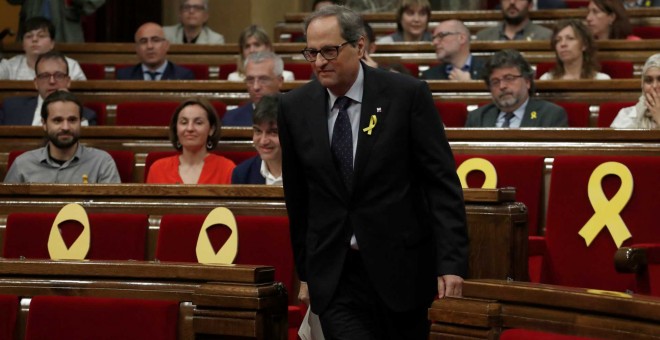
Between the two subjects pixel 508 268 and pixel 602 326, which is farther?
pixel 508 268

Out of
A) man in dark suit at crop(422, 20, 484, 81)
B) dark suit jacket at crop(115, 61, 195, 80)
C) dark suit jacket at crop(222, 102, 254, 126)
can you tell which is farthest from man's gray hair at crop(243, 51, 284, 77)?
Answer: dark suit jacket at crop(115, 61, 195, 80)

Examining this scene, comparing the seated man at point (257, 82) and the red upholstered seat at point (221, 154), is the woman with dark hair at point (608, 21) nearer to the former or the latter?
the seated man at point (257, 82)

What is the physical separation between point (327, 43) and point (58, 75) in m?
2.72

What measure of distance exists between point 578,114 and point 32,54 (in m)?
2.55

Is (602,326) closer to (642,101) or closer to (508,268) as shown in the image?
(508,268)

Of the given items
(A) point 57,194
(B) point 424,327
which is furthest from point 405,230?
(A) point 57,194

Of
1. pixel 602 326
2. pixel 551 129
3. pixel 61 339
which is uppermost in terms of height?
pixel 551 129

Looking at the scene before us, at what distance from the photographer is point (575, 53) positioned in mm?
4336

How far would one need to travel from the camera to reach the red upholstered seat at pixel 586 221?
2676mm

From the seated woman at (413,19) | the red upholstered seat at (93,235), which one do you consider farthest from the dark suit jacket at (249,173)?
the seated woman at (413,19)

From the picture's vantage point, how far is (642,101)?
351 centimetres

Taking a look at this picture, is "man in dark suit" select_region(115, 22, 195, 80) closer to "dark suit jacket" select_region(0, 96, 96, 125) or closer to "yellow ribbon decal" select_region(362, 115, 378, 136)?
"dark suit jacket" select_region(0, 96, 96, 125)

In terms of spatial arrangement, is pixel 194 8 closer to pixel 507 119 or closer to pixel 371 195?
pixel 507 119

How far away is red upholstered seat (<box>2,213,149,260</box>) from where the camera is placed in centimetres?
267
